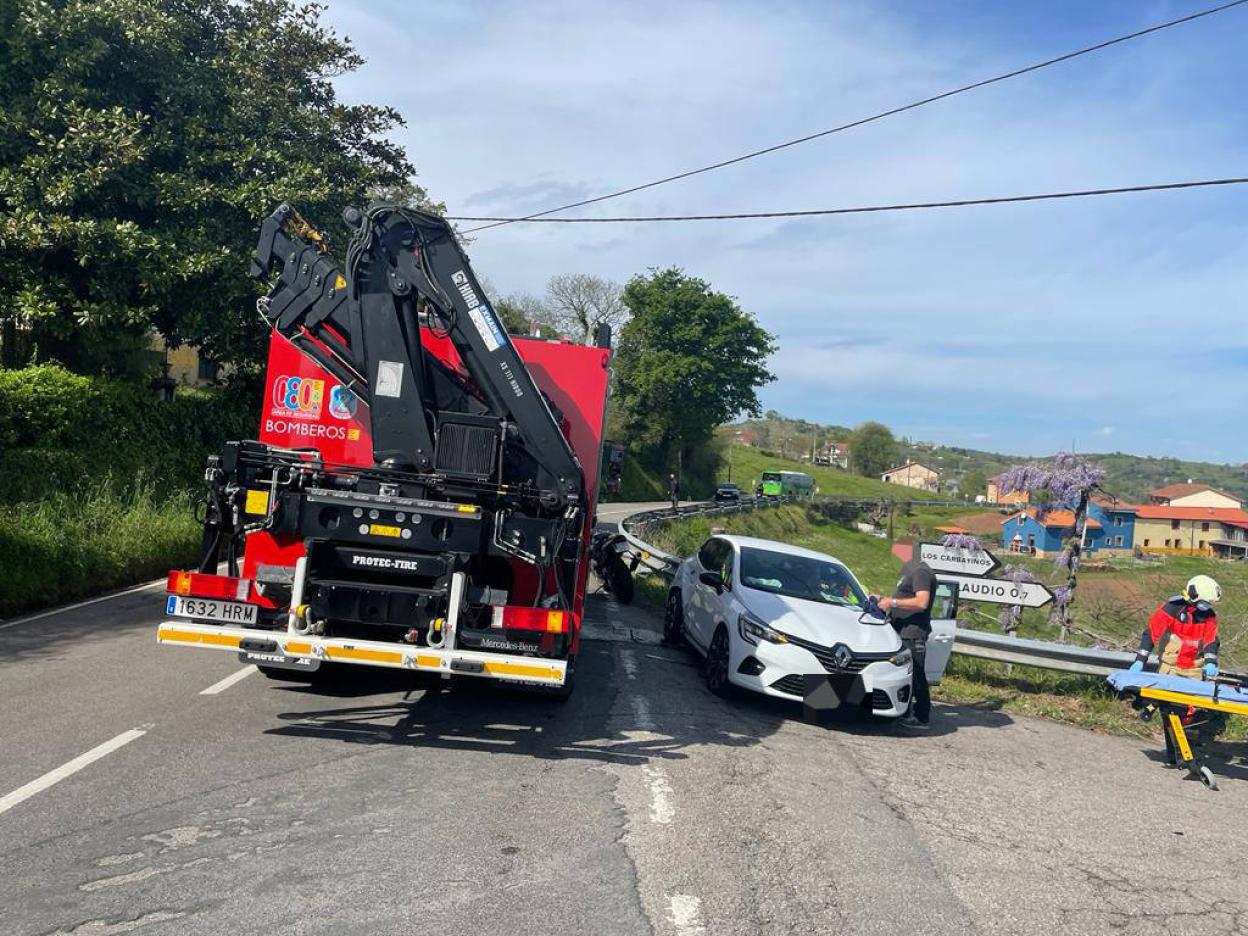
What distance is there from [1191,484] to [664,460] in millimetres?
41004

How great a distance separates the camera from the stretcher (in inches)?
293

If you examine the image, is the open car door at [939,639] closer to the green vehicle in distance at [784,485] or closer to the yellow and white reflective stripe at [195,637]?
the yellow and white reflective stripe at [195,637]

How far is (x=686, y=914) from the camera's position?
13.9ft

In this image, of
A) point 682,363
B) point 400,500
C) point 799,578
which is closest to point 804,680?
point 799,578

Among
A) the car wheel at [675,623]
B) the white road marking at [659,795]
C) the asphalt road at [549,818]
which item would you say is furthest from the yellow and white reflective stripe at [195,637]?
the car wheel at [675,623]

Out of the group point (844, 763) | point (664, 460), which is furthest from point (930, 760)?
point (664, 460)

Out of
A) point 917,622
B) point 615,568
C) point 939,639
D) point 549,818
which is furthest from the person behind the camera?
point 615,568

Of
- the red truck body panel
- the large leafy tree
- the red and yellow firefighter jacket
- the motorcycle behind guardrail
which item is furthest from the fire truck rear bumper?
the large leafy tree

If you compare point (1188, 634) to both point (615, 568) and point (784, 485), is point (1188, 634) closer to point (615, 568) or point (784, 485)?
point (615, 568)

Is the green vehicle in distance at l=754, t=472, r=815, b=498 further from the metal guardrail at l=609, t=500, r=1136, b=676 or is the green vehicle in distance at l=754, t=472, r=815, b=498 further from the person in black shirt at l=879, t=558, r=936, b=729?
the person in black shirt at l=879, t=558, r=936, b=729

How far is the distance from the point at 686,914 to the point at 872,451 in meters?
124

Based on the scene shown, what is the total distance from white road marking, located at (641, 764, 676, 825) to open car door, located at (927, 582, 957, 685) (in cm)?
403

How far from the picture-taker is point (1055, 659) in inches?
400

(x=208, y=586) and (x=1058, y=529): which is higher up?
(x=1058, y=529)
